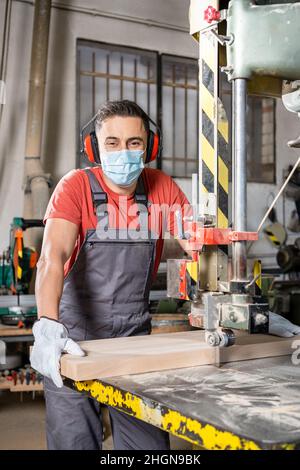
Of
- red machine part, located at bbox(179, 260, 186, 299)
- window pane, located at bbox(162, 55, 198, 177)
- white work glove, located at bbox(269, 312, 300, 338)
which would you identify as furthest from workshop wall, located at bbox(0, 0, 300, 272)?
red machine part, located at bbox(179, 260, 186, 299)

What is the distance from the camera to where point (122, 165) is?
195cm

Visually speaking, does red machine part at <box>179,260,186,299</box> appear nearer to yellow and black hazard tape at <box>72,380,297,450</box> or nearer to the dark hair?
yellow and black hazard tape at <box>72,380,297,450</box>

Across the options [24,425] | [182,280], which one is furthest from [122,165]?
[24,425]

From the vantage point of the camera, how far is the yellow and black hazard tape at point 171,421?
99cm

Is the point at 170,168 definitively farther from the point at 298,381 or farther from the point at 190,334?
the point at 298,381

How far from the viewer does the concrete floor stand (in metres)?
3.30

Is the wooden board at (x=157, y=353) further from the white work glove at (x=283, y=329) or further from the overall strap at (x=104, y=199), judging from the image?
the overall strap at (x=104, y=199)

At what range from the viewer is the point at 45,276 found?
1.73 m

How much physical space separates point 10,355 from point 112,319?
2826 millimetres

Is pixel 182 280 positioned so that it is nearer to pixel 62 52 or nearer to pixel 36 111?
pixel 36 111

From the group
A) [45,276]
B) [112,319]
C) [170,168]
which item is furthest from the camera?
[170,168]

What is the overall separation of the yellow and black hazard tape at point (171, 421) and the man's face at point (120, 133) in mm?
876

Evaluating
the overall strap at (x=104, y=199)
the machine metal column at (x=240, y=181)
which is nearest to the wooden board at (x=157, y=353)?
the machine metal column at (x=240, y=181)

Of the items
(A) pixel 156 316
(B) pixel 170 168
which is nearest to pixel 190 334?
(A) pixel 156 316
